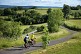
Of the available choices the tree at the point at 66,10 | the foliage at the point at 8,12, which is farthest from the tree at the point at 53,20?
the tree at the point at 66,10

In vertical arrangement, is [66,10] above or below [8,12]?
below

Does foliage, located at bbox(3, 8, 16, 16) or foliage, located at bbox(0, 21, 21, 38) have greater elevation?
foliage, located at bbox(0, 21, 21, 38)

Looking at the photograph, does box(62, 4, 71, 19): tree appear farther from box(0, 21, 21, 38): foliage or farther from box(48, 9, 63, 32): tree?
box(0, 21, 21, 38): foliage

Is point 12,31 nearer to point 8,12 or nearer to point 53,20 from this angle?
point 53,20

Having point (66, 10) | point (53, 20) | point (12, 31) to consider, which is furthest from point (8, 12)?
point (12, 31)

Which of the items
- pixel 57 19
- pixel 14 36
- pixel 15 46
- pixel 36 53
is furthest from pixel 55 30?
pixel 36 53

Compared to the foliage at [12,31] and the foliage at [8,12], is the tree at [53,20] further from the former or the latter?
the foliage at [8,12]

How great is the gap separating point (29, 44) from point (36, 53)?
14.4 ft

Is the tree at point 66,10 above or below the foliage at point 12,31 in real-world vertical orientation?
below

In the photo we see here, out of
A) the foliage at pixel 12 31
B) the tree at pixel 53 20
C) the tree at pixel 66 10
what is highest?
the foliage at pixel 12 31

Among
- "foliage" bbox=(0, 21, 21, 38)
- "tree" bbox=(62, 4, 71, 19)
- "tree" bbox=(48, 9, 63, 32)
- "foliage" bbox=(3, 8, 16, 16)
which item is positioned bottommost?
"tree" bbox=(62, 4, 71, 19)

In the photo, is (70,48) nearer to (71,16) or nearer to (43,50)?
(43,50)

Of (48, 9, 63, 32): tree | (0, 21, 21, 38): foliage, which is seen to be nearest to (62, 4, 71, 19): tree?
(48, 9, 63, 32): tree

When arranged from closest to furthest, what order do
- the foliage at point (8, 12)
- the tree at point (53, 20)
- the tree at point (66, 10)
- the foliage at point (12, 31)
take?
the foliage at point (12, 31)
the tree at point (53, 20)
the foliage at point (8, 12)
the tree at point (66, 10)
